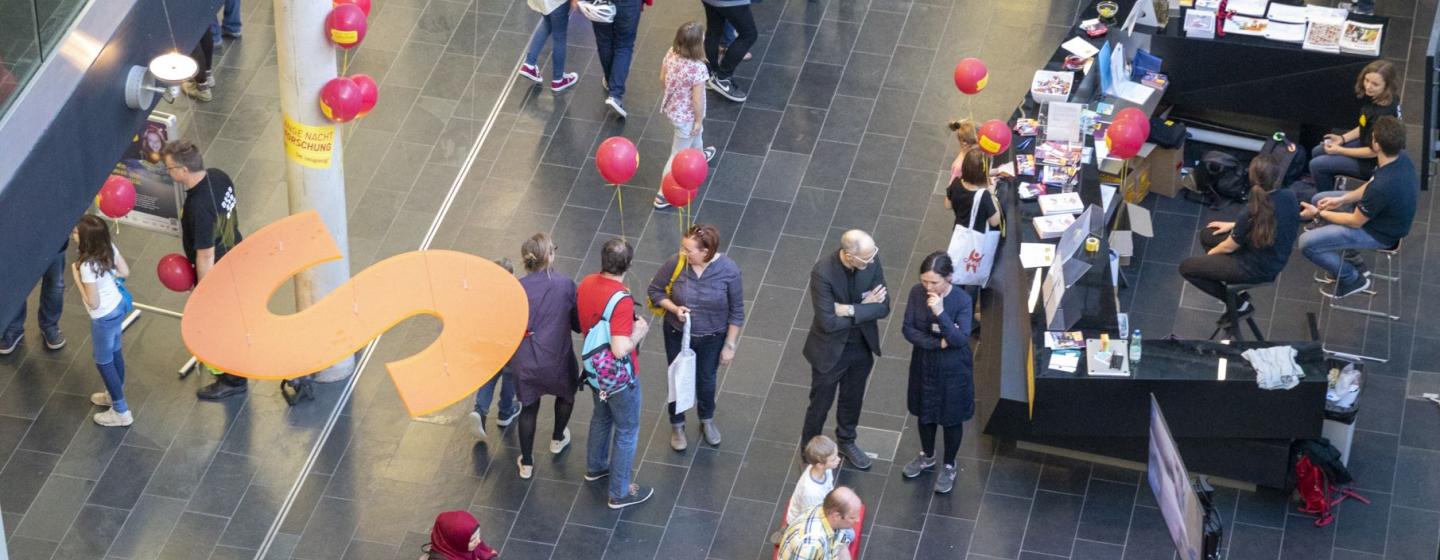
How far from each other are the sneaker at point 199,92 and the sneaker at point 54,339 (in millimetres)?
2387

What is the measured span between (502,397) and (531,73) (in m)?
3.38

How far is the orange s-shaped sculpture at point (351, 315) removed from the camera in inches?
259

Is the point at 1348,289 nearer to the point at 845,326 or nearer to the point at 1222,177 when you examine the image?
the point at 1222,177

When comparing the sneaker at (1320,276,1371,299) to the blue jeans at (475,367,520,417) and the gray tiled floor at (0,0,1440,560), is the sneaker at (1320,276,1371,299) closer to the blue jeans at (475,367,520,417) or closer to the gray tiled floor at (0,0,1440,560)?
the gray tiled floor at (0,0,1440,560)

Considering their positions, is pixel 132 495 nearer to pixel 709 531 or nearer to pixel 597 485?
pixel 597 485

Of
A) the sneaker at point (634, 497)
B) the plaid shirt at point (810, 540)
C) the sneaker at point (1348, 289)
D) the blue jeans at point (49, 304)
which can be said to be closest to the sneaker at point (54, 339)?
the blue jeans at point (49, 304)

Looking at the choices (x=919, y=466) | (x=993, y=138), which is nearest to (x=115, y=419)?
(x=919, y=466)

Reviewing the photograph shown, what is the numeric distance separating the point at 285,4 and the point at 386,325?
323 centimetres

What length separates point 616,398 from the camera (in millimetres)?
9258

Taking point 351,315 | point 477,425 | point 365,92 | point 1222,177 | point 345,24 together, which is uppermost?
point 351,315

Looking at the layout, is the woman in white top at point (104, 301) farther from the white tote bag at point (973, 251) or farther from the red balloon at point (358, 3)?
the white tote bag at point (973, 251)

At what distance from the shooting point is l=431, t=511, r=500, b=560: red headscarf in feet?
28.8

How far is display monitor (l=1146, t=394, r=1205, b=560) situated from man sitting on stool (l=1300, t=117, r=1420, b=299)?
9.11ft

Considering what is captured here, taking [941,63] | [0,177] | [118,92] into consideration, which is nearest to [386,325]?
[0,177]
